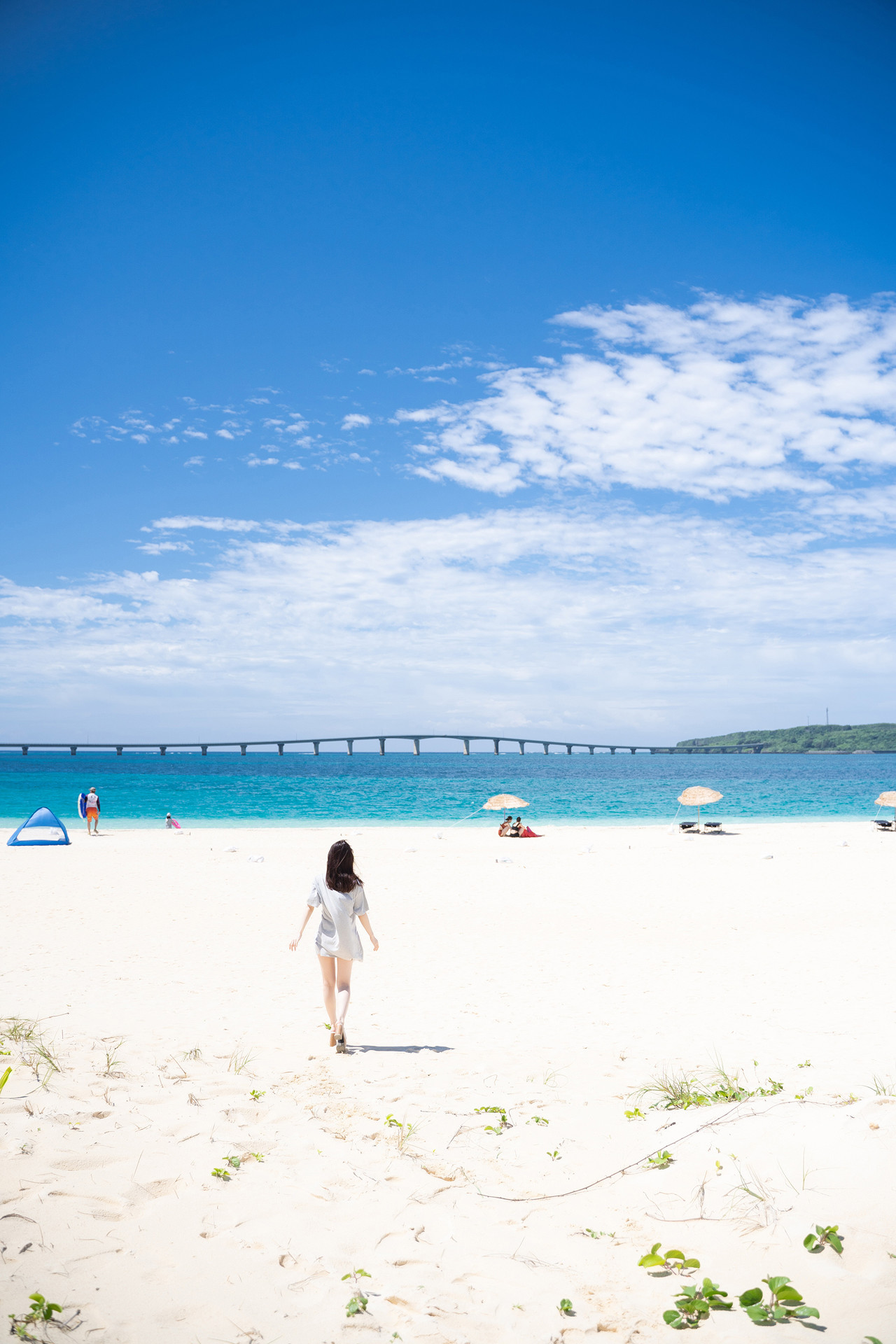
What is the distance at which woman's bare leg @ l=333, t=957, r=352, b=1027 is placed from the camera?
259 inches

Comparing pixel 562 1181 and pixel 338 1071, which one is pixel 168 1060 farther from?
pixel 562 1181

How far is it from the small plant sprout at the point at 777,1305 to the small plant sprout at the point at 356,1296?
1548 mm

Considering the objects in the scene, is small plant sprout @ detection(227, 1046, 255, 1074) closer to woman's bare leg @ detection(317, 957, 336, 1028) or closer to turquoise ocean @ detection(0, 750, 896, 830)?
woman's bare leg @ detection(317, 957, 336, 1028)

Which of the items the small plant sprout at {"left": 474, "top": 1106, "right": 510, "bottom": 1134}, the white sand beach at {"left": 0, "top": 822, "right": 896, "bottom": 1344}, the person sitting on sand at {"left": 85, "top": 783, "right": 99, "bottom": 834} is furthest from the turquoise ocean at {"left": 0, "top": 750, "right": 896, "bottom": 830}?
the small plant sprout at {"left": 474, "top": 1106, "right": 510, "bottom": 1134}

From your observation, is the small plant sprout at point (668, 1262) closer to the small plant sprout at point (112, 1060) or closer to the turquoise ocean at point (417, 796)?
→ the small plant sprout at point (112, 1060)

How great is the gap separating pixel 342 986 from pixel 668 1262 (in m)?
3.86

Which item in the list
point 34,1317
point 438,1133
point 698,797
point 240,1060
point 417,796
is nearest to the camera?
point 34,1317

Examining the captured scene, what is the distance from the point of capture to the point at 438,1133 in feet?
15.7

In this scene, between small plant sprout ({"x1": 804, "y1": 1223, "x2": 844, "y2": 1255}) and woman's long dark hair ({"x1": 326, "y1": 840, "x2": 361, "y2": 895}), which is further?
woman's long dark hair ({"x1": 326, "y1": 840, "x2": 361, "y2": 895})

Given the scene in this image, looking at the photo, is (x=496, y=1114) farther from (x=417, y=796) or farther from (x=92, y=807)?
(x=417, y=796)

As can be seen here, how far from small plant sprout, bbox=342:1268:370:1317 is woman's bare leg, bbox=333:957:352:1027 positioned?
3.27 meters

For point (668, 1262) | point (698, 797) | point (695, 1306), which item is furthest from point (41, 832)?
point (695, 1306)

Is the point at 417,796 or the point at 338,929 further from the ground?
the point at 338,929

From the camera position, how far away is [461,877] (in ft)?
57.6
